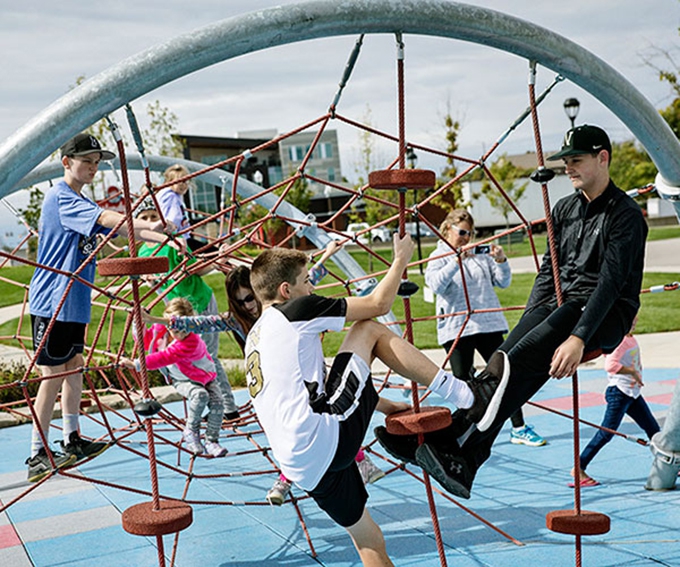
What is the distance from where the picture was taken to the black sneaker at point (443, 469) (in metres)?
2.88

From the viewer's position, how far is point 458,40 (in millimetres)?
2855

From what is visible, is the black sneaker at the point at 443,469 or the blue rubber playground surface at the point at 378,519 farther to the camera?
the blue rubber playground surface at the point at 378,519

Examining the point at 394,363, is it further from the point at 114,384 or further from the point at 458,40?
the point at 114,384

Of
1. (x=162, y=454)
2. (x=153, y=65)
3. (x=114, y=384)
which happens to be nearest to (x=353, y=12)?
(x=153, y=65)

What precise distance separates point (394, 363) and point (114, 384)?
602 centimetres

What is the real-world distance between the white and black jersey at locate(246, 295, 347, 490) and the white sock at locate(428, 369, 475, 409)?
1.23 feet

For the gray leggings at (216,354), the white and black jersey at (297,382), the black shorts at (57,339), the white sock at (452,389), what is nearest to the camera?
the white and black jersey at (297,382)

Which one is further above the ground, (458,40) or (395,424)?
(458,40)

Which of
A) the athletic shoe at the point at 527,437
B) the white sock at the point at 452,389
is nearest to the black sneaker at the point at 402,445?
the white sock at the point at 452,389

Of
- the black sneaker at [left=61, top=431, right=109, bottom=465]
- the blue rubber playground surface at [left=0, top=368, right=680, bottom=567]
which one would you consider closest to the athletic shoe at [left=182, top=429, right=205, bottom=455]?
the blue rubber playground surface at [left=0, top=368, right=680, bottom=567]

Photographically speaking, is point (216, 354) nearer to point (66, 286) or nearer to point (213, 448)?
point (213, 448)

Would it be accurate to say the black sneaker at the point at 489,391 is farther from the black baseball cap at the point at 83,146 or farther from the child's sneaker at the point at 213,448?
the child's sneaker at the point at 213,448

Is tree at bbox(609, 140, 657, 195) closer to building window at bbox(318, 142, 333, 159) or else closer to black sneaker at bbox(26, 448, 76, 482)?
building window at bbox(318, 142, 333, 159)

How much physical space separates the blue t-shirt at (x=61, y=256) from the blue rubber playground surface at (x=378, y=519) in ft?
2.57
